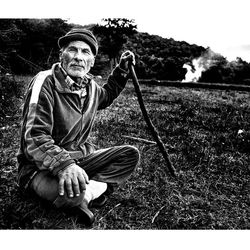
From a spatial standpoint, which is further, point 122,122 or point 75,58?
point 122,122

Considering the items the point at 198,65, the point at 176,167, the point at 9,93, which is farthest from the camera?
the point at 198,65

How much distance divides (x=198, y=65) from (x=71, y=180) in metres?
1.89

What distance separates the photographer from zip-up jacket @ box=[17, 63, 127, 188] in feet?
6.11

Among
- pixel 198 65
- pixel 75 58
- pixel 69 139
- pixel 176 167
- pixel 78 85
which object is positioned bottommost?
pixel 176 167

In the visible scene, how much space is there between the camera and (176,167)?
2.75 m

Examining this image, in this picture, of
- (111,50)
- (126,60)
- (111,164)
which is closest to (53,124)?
(111,164)

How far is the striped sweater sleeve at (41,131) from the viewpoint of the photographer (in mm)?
1849

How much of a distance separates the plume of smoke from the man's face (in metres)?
1.32

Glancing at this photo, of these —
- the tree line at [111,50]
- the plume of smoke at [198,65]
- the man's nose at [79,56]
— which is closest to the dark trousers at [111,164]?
the man's nose at [79,56]

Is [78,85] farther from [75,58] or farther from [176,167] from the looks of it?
[176,167]

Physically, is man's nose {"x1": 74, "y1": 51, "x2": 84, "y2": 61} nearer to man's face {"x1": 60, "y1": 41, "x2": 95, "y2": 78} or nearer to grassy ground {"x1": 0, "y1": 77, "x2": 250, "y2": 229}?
man's face {"x1": 60, "y1": 41, "x2": 95, "y2": 78}

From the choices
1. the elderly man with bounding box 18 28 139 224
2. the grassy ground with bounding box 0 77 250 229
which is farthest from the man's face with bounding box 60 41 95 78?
the grassy ground with bounding box 0 77 250 229

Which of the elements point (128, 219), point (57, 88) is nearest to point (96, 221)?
point (128, 219)

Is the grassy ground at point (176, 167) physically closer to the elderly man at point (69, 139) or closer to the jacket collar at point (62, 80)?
the elderly man at point (69, 139)
